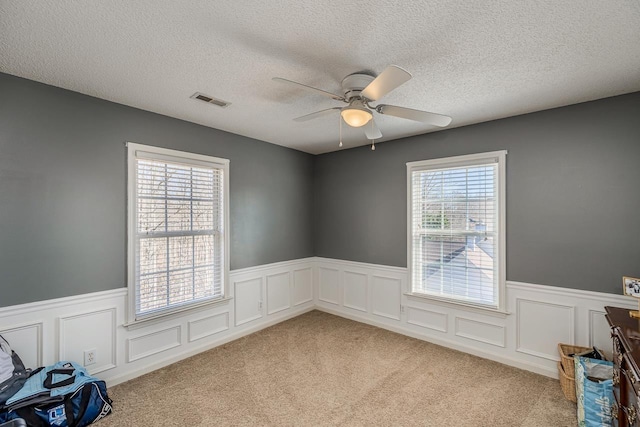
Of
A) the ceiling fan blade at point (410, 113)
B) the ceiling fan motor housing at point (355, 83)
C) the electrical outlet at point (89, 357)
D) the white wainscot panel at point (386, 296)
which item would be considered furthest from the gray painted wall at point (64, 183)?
the white wainscot panel at point (386, 296)

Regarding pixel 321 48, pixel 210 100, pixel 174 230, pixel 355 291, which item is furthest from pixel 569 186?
pixel 174 230

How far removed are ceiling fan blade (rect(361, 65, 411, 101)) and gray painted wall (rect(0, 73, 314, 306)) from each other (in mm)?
2319

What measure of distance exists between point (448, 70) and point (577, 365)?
99.8 inches

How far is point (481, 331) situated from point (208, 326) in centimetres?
315

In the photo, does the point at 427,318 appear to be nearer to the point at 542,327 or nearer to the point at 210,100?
the point at 542,327

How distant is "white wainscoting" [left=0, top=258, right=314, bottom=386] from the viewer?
7.47 feet

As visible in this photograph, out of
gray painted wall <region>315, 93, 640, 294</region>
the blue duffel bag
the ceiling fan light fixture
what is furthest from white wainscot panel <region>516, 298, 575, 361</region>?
the blue duffel bag

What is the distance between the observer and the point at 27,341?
2.25m

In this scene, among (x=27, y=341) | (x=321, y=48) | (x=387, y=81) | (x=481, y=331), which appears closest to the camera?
(x=387, y=81)

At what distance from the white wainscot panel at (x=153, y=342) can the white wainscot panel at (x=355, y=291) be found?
2.37m

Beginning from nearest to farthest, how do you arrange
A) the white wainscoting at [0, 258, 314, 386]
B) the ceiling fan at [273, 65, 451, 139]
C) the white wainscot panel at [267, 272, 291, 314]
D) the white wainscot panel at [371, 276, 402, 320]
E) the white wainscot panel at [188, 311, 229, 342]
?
the ceiling fan at [273, 65, 451, 139], the white wainscoting at [0, 258, 314, 386], the white wainscot panel at [188, 311, 229, 342], the white wainscot panel at [371, 276, 402, 320], the white wainscot panel at [267, 272, 291, 314]

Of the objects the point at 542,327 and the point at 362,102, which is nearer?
the point at 362,102

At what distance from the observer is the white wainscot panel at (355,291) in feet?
14.1

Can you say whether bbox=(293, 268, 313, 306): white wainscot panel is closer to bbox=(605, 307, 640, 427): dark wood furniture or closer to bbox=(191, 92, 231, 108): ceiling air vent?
bbox=(191, 92, 231, 108): ceiling air vent
